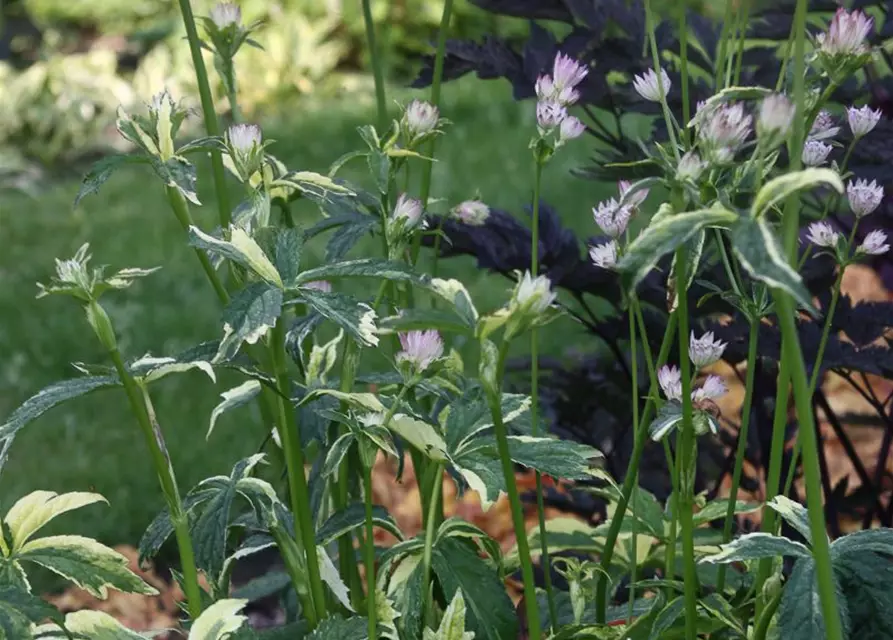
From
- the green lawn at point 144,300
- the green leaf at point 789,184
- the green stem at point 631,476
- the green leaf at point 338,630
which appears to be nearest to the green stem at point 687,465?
the green stem at point 631,476

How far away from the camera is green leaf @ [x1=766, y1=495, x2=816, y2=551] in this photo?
94cm

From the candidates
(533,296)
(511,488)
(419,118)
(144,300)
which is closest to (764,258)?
(533,296)

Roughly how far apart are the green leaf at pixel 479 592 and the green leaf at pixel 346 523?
99mm

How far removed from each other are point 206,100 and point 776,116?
2.03 feet

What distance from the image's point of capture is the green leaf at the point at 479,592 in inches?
42.9

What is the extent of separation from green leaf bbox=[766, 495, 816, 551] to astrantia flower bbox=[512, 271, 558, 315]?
27 cm

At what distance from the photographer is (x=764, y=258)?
707 mm

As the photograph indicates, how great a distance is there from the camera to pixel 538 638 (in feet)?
3.17

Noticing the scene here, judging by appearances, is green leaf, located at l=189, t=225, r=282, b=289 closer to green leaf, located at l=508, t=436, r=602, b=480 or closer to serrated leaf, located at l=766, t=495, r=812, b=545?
green leaf, located at l=508, t=436, r=602, b=480

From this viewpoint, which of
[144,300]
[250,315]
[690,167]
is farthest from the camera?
[144,300]

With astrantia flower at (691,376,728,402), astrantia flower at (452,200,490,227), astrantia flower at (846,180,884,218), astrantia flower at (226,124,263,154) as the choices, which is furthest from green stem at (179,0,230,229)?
astrantia flower at (846,180,884,218)

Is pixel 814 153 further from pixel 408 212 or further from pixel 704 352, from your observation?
pixel 408 212

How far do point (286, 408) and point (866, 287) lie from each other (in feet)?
10.5

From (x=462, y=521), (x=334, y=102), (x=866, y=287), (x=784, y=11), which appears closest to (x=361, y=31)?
(x=334, y=102)
